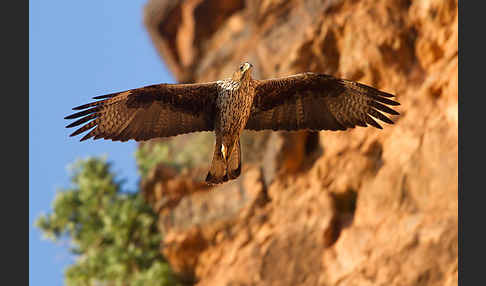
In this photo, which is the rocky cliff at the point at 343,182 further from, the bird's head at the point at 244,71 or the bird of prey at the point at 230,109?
the bird's head at the point at 244,71

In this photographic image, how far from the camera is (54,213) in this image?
47.5ft

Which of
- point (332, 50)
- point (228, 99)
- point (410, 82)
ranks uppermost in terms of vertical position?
point (332, 50)

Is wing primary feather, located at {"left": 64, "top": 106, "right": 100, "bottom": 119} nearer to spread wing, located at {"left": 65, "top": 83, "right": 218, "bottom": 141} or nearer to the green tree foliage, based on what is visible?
spread wing, located at {"left": 65, "top": 83, "right": 218, "bottom": 141}

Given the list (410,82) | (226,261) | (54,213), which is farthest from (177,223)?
(410,82)

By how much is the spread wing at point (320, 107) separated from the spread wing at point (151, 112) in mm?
630

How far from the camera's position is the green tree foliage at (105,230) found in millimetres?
13000

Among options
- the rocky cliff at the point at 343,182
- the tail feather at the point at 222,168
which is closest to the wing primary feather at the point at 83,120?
the tail feather at the point at 222,168

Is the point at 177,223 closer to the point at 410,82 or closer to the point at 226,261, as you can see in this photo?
the point at 226,261

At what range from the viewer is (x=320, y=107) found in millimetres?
7855

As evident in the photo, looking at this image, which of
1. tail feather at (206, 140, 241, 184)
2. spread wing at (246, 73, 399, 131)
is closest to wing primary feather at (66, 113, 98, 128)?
tail feather at (206, 140, 241, 184)

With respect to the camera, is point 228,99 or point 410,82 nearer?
point 228,99

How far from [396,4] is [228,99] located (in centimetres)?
531

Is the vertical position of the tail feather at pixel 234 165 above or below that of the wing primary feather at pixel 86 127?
below

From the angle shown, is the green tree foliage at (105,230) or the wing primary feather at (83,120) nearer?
the wing primary feather at (83,120)
